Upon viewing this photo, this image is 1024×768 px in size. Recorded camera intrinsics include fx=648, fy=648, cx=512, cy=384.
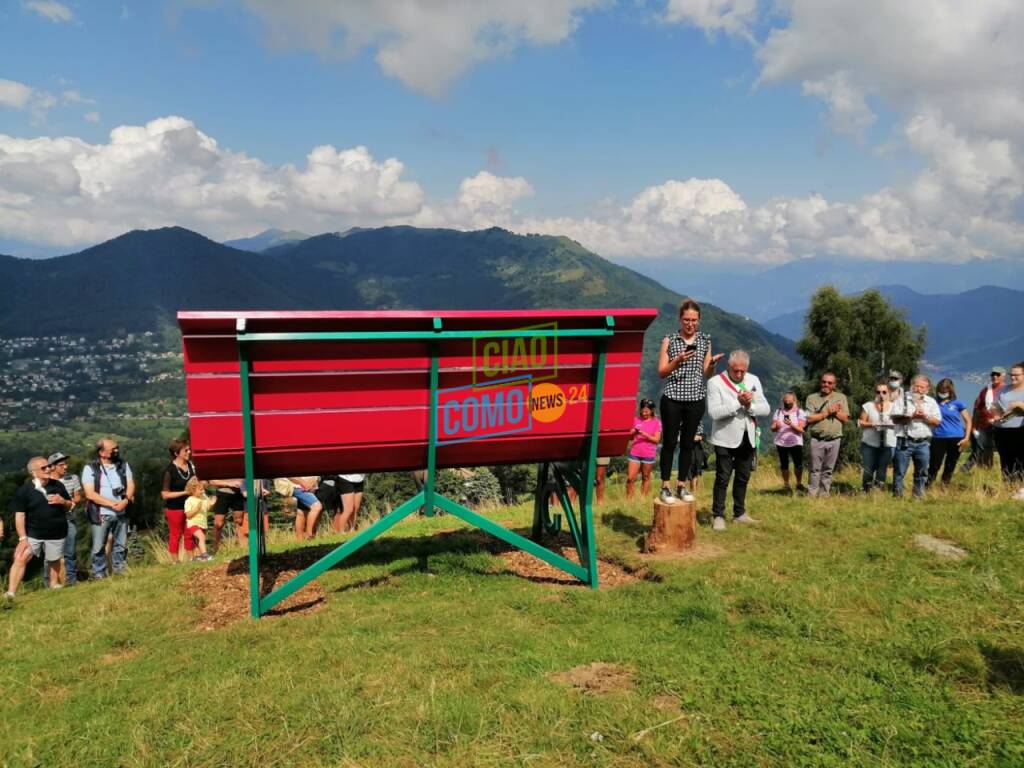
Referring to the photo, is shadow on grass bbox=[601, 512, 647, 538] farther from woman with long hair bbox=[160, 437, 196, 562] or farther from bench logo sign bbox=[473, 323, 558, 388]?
woman with long hair bbox=[160, 437, 196, 562]

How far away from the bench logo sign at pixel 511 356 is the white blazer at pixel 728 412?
→ 2940mm

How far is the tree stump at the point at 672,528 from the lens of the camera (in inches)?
254

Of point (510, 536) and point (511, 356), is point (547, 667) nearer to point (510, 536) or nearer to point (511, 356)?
point (510, 536)

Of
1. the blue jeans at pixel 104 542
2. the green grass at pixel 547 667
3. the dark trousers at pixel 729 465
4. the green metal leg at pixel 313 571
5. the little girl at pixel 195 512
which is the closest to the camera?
the green grass at pixel 547 667

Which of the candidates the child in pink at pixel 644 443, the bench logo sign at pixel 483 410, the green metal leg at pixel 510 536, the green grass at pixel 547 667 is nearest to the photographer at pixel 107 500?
the green grass at pixel 547 667

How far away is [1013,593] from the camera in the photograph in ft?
15.9

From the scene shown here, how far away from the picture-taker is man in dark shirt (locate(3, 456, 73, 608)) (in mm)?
8492

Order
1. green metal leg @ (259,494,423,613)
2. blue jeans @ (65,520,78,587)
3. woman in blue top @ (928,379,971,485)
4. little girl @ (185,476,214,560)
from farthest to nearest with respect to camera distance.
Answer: woman in blue top @ (928,379,971,485)
little girl @ (185,476,214,560)
blue jeans @ (65,520,78,587)
green metal leg @ (259,494,423,613)

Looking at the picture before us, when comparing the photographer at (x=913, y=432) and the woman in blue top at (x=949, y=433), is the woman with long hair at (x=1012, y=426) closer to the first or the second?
the woman in blue top at (x=949, y=433)

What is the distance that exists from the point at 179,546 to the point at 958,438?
12382 millimetres

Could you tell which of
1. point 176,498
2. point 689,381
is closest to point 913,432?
point 689,381

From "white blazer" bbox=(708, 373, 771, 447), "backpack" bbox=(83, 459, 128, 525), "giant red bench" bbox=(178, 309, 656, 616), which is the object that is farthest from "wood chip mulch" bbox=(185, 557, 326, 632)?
"white blazer" bbox=(708, 373, 771, 447)

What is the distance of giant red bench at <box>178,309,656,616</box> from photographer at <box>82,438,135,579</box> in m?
5.10

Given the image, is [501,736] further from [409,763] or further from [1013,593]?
[1013,593]
